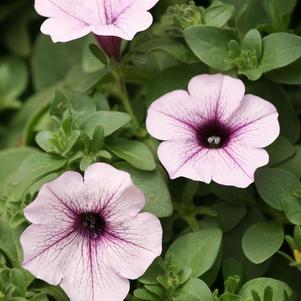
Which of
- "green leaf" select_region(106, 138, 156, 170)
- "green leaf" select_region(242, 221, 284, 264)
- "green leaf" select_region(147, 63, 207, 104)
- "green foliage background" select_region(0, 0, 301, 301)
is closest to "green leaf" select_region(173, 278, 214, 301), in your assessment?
"green foliage background" select_region(0, 0, 301, 301)

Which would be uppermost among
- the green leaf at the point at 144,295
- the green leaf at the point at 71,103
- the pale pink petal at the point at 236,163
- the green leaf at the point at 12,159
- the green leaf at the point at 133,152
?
the green leaf at the point at 71,103

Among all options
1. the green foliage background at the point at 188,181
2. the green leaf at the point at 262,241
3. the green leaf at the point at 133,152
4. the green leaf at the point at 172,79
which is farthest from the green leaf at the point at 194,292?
the green leaf at the point at 172,79

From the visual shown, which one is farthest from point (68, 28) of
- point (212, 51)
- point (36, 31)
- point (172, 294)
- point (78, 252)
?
point (36, 31)

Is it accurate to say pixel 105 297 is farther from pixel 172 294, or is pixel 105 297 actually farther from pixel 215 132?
pixel 215 132

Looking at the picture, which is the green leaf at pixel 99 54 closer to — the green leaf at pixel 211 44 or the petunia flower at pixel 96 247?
the green leaf at pixel 211 44

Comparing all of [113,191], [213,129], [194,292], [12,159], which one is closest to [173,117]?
[213,129]

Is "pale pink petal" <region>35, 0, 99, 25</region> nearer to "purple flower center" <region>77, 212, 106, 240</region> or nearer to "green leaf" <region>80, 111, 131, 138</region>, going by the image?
"green leaf" <region>80, 111, 131, 138</region>
